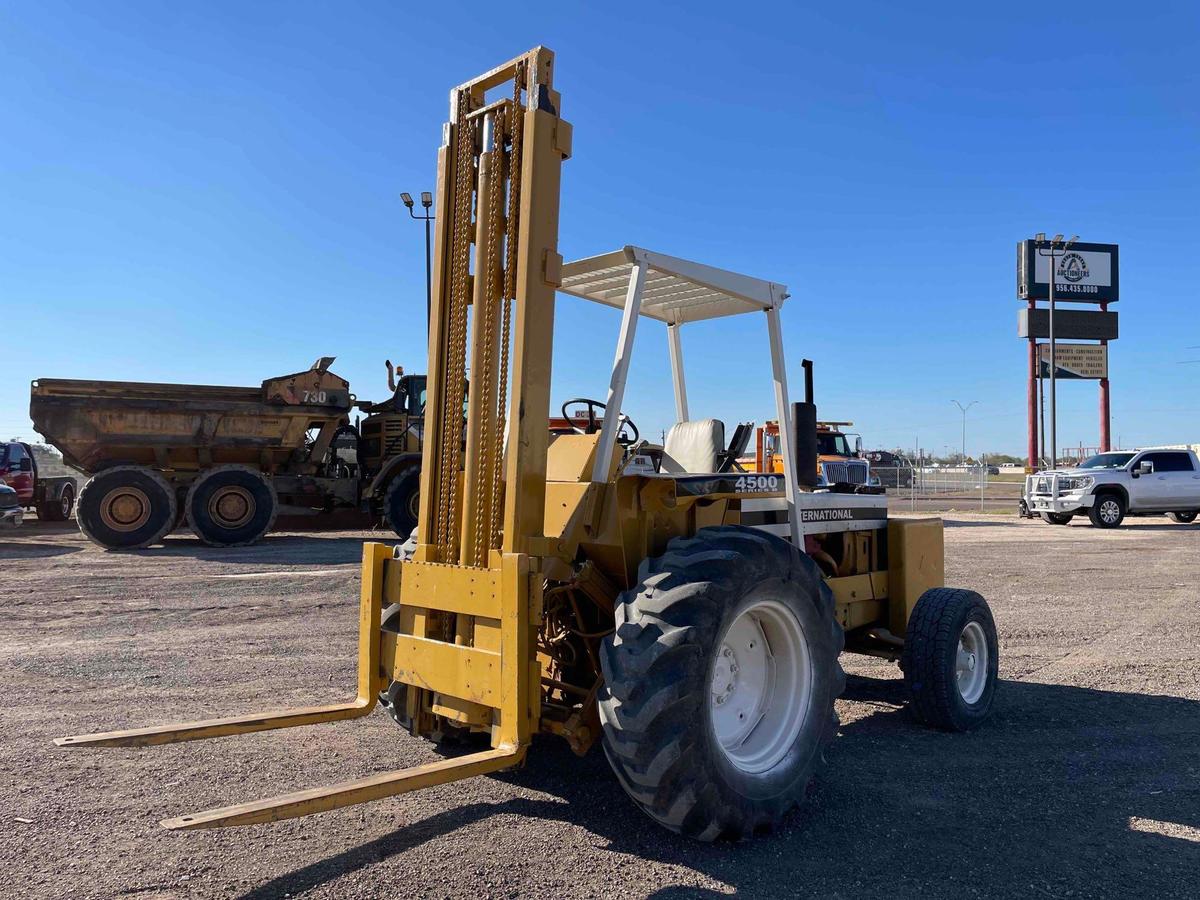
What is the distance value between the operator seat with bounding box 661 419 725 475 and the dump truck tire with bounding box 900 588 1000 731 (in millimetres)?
1747

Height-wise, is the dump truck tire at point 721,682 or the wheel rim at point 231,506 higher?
the wheel rim at point 231,506

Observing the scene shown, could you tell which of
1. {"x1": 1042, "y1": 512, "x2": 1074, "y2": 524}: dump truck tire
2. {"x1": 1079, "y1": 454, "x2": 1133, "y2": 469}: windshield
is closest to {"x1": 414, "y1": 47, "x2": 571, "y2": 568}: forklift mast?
{"x1": 1042, "y1": 512, "x2": 1074, "y2": 524}: dump truck tire

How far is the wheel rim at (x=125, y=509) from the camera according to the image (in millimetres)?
15344

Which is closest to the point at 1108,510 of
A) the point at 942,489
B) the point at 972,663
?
the point at 972,663

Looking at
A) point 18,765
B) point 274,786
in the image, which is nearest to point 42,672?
point 18,765

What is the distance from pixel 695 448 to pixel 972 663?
2.40 meters

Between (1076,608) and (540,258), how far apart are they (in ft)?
28.7

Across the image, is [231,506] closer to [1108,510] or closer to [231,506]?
[231,506]

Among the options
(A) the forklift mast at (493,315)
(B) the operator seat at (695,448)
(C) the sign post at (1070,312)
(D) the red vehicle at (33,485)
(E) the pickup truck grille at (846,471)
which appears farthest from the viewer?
(C) the sign post at (1070,312)

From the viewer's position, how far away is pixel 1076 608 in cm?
1033

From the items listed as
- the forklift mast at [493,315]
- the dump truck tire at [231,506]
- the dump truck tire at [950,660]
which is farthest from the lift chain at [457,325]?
the dump truck tire at [231,506]

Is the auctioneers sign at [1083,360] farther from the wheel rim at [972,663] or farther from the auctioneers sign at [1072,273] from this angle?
the wheel rim at [972,663]

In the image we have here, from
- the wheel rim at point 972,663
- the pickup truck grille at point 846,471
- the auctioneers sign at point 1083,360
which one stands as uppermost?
the auctioneers sign at point 1083,360

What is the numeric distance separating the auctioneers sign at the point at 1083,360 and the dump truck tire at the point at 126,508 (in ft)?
125
